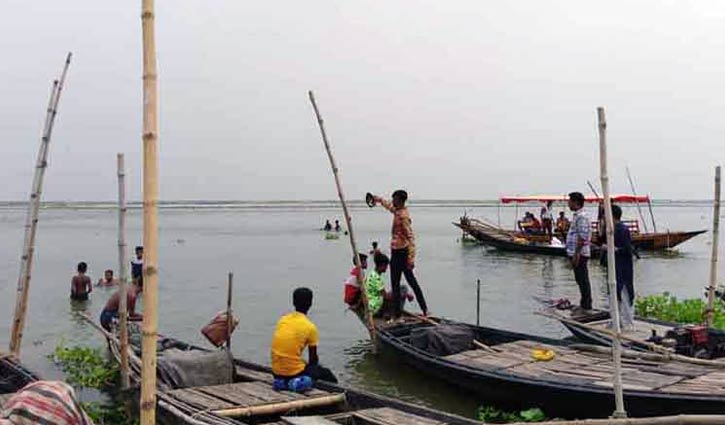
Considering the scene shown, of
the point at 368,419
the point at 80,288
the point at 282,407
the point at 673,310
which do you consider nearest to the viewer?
the point at 368,419

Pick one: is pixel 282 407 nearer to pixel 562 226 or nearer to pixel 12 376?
pixel 12 376

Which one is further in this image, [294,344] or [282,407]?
[294,344]

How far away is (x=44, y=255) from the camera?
3206 centimetres

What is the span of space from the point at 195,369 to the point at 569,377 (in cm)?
371

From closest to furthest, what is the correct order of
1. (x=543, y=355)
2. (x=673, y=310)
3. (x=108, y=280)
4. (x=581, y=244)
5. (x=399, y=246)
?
(x=543, y=355)
(x=581, y=244)
(x=399, y=246)
(x=673, y=310)
(x=108, y=280)

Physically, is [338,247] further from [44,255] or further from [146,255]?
[146,255]

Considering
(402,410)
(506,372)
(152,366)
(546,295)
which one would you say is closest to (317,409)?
(402,410)

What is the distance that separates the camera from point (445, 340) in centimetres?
874

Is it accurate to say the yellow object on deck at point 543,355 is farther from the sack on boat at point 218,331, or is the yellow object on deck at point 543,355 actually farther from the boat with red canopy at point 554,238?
the boat with red canopy at point 554,238

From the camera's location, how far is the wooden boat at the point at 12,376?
689cm

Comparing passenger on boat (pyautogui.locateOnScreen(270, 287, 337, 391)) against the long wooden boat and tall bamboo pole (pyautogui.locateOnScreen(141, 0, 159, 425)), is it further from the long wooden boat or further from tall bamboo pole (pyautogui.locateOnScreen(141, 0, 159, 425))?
tall bamboo pole (pyautogui.locateOnScreen(141, 0, 159, 425))

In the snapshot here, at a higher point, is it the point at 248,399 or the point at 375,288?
the point at 375,288

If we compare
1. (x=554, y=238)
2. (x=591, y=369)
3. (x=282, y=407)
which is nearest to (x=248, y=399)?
(x=282, y=407)

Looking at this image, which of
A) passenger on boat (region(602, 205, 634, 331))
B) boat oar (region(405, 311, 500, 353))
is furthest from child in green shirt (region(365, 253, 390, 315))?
passenger on boat (region(602, 205, 634, 331))
